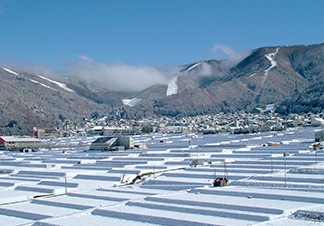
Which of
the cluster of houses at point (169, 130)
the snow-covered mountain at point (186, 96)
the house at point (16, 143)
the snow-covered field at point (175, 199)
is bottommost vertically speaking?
the snow-covered field at point (175, 199)

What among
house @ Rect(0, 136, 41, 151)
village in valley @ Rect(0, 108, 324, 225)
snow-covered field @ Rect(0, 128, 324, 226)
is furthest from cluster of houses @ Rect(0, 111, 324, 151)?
snow-covered field @ Rect(0, 128, 324, 226)

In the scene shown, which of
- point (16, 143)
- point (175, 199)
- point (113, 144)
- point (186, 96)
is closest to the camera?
point (175, 199)

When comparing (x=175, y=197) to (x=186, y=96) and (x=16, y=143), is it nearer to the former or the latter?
(x=16, y=143)

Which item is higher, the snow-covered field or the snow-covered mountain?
the snow-covered mountain

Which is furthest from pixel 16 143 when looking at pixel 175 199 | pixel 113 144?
pixel 175 199

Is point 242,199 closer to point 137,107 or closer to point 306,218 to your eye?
point 306,218

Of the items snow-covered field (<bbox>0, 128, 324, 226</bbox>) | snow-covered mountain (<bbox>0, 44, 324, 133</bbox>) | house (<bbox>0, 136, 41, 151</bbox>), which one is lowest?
snow-covered field (<bbox>0, 128, 324, 226</bbox>)

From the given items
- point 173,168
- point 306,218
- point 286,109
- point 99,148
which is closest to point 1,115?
point 99,148

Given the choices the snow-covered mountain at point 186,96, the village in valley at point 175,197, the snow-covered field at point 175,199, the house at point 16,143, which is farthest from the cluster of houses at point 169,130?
the snow-covered field at point 175,199

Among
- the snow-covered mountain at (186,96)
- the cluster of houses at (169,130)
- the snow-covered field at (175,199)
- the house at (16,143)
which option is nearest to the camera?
the snow-covered field at (175,199)

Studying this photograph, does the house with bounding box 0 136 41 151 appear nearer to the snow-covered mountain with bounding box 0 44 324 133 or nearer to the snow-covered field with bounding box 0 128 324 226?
the snow-covered field with bounding box 0 128 324 226

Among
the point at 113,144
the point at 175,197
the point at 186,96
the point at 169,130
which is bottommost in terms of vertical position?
the point at 175,197

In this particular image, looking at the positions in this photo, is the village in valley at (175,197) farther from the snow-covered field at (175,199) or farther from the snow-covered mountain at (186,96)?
the snow-covered mountain at (186,96)
